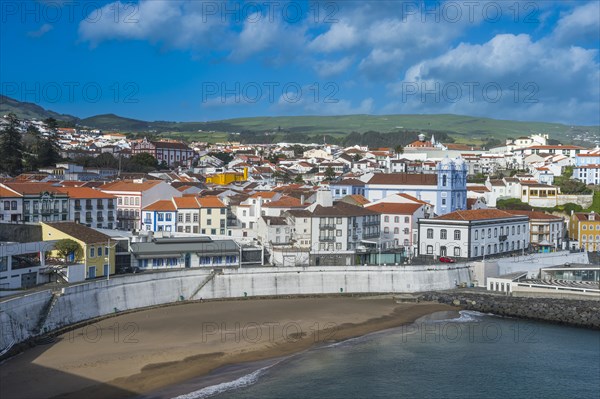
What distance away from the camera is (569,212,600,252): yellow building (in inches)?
1993

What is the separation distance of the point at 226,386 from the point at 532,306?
18.5 m

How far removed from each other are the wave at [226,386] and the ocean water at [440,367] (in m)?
0.03

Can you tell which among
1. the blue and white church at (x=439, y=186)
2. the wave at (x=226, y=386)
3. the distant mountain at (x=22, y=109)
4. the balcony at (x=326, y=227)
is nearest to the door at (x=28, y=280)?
the wave at (x=226, y=386)

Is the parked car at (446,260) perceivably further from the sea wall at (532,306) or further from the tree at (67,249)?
the tree at (67,249)

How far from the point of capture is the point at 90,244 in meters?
31.3

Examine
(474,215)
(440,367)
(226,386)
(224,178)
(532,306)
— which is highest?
(224,178)

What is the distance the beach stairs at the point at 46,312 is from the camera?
Answer: 85.1 ft

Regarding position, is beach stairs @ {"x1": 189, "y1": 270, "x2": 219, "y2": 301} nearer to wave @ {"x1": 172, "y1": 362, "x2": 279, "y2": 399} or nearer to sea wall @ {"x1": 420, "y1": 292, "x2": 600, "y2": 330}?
wave @ {"x1": 172, "y1": 362, "x2": 279, "y2": 399}

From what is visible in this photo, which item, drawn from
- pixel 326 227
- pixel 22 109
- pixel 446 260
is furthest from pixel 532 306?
pixel 22 109

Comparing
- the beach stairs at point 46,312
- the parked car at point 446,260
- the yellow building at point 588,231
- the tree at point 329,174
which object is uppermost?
the tree at point 329,174

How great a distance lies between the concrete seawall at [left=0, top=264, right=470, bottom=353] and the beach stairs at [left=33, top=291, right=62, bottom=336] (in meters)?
0.03

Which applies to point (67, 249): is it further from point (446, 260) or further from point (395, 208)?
point (395, 208)

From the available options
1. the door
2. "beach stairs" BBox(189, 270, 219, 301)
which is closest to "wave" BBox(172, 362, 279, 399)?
"beach stairs" BBox(189, 270, 219, 301)

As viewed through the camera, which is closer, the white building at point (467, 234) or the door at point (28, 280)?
the door at point (28, 280)
